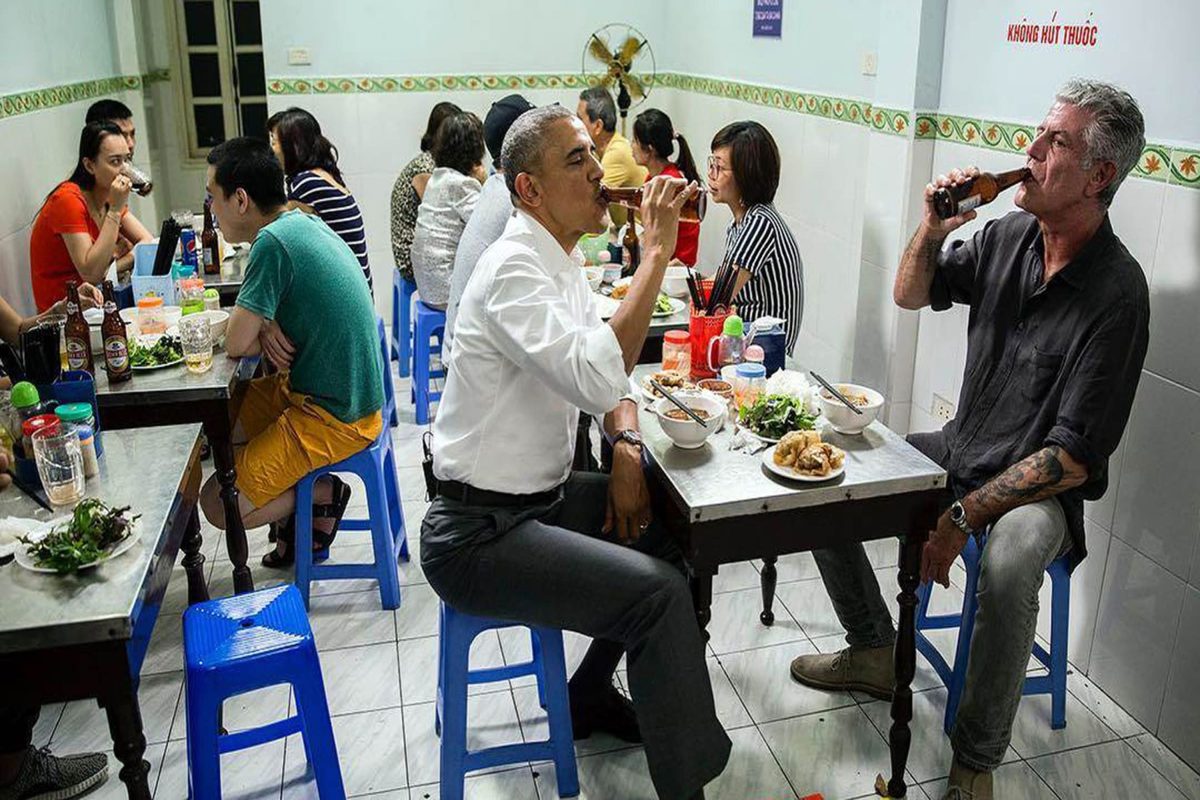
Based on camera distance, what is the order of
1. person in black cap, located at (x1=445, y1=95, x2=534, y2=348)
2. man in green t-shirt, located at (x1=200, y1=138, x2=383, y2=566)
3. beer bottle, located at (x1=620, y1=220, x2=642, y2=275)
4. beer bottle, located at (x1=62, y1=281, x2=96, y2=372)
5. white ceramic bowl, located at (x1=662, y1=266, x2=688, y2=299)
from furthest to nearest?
beer bottle, located at (x1=620, y1=220, x2=642, y2=275), white ceramic bowl, located at (x1=662, y1=266, x2=688, y2=299), person in black cap, located at (x1=445, y1=95, x2=534, y2=348), man in green t-shirt, located at (x1=200, y1=138, x2=383, y2=566), beer bottle, located at (x1=62, y1=281, x2=96, y2=372)

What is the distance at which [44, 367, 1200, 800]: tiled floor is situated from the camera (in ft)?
7.40

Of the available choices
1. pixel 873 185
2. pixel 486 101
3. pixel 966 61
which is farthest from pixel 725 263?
pixel 486 101

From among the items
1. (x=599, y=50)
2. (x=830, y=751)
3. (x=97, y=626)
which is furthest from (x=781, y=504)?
(x=599, y=50)

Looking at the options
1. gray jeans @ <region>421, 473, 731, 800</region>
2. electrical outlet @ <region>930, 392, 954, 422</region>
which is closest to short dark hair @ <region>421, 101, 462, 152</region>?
electrical outlet @ <region>930, 392, 954, 422</region>

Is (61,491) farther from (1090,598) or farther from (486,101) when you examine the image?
(486,101)

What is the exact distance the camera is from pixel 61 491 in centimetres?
181

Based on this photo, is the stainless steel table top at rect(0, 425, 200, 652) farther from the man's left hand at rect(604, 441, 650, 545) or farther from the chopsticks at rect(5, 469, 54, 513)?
the man's left hand at rect(604, 441, 650, 545)

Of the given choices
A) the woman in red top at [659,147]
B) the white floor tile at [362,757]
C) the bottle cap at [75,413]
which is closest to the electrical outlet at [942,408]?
the woman in red top at [659,147]

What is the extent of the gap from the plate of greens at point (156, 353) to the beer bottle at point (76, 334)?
4.5 inches

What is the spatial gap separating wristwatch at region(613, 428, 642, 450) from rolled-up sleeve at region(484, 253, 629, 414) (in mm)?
147

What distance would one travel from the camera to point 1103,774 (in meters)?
2.29

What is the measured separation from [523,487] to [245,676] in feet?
2.07

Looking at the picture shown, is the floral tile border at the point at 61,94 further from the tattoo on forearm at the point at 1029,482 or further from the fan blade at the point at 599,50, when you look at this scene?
the tattoo on forearm at the point at 1029,482

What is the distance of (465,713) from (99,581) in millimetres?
808
